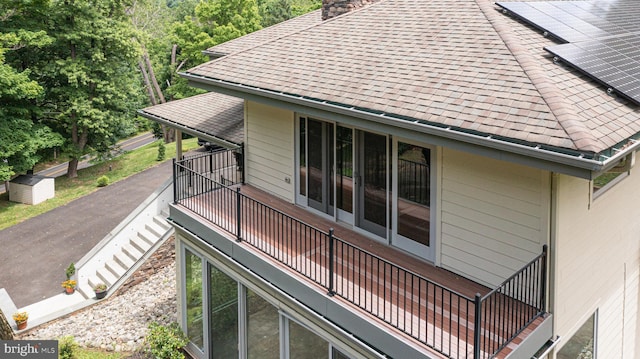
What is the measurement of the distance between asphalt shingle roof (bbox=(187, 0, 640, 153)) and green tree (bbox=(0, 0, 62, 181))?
15.7 metres

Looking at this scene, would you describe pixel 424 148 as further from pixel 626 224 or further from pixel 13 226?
pixel 13 226

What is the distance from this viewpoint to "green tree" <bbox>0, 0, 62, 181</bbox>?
Result: 73.9 ft

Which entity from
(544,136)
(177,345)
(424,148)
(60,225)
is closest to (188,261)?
(177,345)

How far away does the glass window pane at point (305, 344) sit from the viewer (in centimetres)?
741

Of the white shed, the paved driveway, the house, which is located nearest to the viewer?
the house

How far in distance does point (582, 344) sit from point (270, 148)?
6320 millimetres

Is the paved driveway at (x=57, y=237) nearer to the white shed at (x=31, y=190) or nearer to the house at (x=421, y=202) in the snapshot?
the white shed at (x=31, y=190)

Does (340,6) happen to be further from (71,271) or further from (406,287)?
(71,271)

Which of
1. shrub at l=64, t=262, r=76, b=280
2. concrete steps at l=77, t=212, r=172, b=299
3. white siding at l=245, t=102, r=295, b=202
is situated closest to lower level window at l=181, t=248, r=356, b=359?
white siding at l=245, t=102, r=295, b=202

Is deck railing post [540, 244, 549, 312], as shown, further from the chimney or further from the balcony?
the chimney

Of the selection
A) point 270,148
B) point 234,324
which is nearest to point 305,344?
point 234,324

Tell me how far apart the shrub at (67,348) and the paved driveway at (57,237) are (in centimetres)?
377

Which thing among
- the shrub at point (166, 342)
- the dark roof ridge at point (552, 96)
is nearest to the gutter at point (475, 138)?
the dark roof ridge at point (552, 96)

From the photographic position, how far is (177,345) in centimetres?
1045
